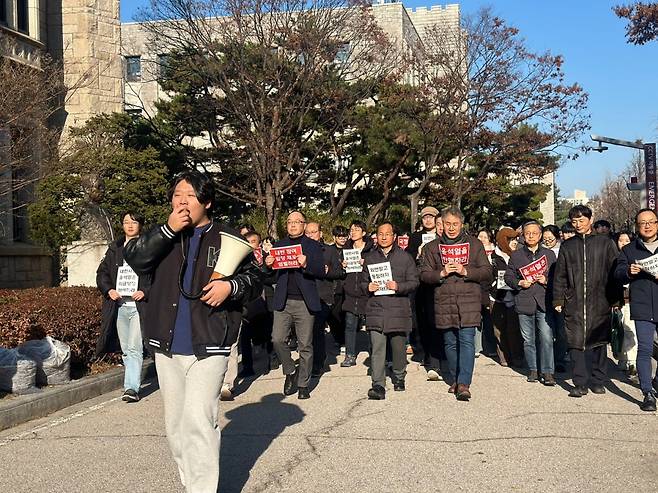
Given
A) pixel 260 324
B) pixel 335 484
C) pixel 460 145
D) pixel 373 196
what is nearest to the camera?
pixel 335 484

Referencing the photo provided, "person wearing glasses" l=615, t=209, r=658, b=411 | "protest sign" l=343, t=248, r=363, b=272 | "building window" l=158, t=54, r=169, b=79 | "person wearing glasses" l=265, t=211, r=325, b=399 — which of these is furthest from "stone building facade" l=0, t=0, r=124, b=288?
"person wearing glasses" l=615, t=209, r=658, b=411

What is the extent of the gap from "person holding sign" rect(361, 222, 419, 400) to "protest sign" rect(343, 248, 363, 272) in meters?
2.34

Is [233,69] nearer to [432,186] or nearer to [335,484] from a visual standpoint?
[432,186]

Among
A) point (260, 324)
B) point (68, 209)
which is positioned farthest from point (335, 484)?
point (68, 209)

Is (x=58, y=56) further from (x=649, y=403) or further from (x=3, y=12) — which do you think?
(x=649, y=403)

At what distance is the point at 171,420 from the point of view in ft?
15.1

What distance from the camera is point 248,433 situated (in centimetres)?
683

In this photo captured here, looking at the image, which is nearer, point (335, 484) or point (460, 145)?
point (335, 484)

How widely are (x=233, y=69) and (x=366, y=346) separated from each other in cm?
1039

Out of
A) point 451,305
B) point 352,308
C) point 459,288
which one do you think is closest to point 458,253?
point 459,288

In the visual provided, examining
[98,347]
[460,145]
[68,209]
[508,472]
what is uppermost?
[460,145]

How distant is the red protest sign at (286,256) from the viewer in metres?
8.74

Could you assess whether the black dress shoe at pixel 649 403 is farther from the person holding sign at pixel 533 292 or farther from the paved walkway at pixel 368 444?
the person holding sign at pixel 533 292

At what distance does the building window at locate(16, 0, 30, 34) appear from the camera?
19333 mm
